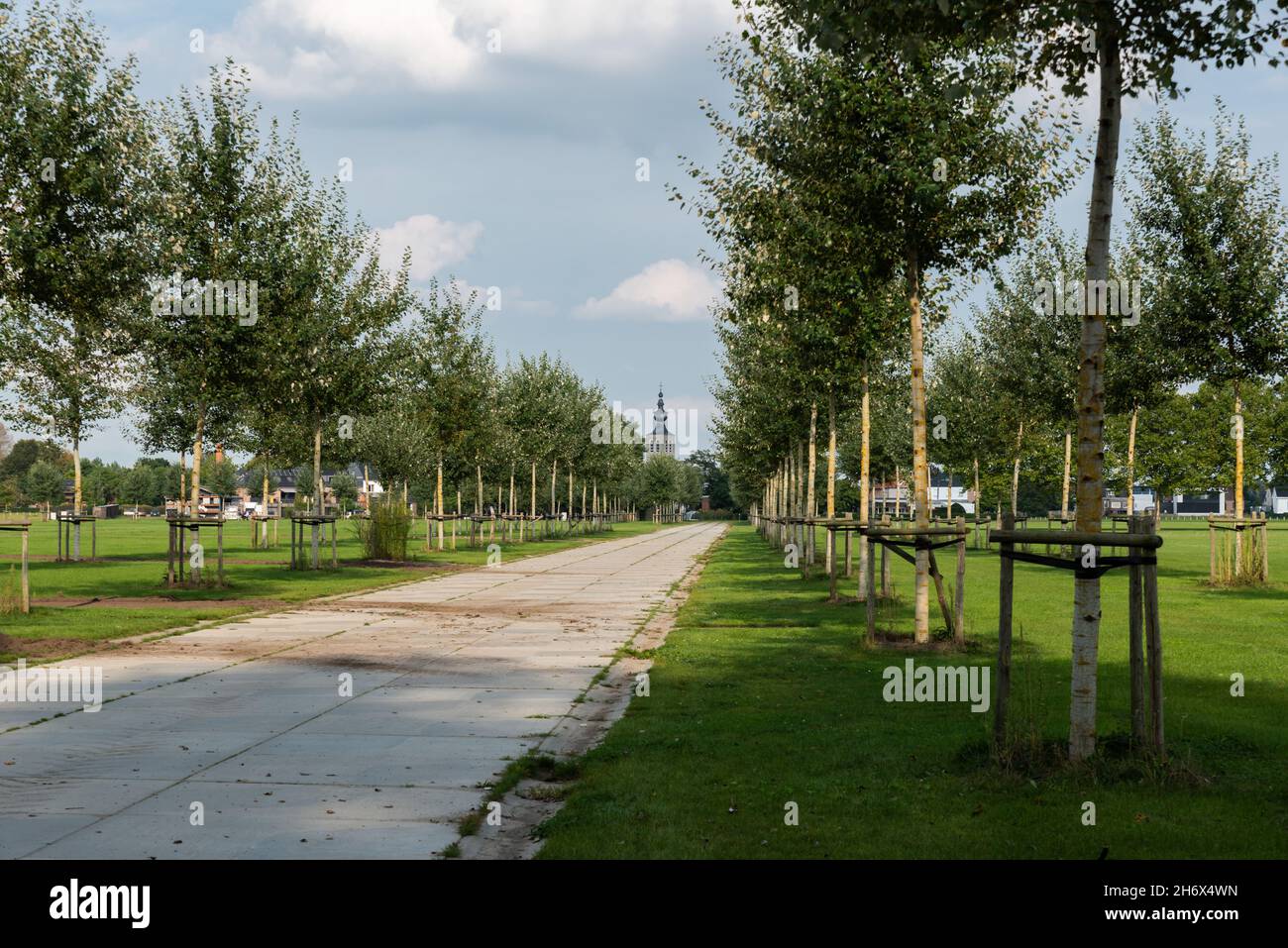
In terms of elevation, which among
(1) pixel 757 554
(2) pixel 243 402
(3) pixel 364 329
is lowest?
(1) pixel 757 554

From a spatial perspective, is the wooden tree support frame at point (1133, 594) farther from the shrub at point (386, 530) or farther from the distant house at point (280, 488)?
the distant house at point (280, 488)

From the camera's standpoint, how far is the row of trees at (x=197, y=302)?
54.5 feet

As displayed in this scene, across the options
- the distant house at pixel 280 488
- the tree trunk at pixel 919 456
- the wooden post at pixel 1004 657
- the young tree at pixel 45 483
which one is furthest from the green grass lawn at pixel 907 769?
the young tree at pixel 45 483

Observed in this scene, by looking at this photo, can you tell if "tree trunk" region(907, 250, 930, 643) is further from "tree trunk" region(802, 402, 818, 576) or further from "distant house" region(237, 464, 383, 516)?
"distant house" region(237, 464, 383, 516)

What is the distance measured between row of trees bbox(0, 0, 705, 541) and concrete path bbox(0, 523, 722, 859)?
6.75m

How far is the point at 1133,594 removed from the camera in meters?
8.00

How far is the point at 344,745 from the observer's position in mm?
9086

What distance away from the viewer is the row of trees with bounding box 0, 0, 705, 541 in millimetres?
16625

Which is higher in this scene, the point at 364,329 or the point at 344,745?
the point at 364,329

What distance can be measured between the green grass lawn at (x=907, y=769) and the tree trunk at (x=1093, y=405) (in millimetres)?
401
